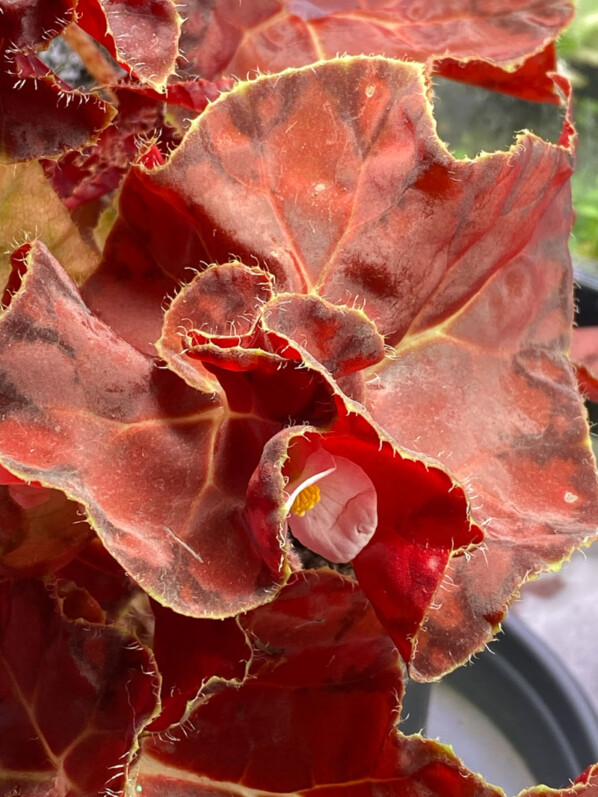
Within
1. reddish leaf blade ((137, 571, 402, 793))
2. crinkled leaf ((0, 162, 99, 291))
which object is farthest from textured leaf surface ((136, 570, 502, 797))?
crinkled leaf ((0, 162, 99, 291))

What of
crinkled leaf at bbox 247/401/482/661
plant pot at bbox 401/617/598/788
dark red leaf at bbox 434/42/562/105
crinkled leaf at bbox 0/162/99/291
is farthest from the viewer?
plant pot at bbox 401/617/598/788

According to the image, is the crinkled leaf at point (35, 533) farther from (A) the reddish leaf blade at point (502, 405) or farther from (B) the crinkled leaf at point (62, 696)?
(A) the reddish leaf blade at point (502, 405)

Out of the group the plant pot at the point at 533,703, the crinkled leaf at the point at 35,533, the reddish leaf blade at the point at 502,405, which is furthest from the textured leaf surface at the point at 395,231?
the plant pot at the point at 533,703

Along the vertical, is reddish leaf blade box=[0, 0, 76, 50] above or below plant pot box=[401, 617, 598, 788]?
above

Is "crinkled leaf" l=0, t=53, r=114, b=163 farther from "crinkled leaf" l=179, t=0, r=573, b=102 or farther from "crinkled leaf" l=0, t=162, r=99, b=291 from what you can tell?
"crinkled leaf" l=179, t=0, r=573, b=102

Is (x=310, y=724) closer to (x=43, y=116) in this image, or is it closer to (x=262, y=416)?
(x=262, y=416)

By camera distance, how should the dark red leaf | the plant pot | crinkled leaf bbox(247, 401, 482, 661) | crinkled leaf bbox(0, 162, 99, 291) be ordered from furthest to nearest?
the plant pot
the dark red leaf
crinkled leaf bbox(0, 162, 99, 291)
crinkled leaf bbox(247, 401, 482, 661)

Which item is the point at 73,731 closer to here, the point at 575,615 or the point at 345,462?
the point at 345,462

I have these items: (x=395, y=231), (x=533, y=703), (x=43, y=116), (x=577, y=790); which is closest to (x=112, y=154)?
(x=43, y=116)

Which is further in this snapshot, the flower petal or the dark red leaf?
the dark red leaf
